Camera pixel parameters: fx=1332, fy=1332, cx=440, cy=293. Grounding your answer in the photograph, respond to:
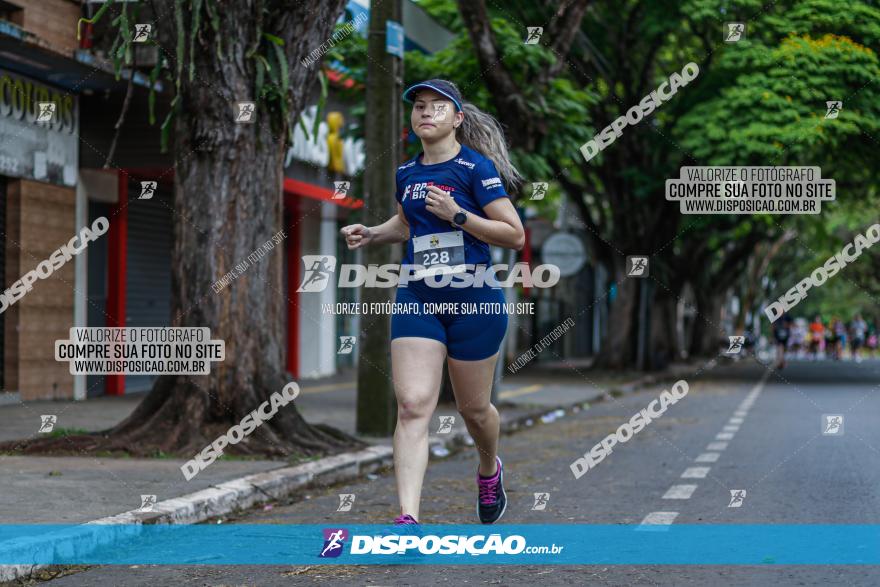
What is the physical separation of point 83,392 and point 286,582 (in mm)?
12383

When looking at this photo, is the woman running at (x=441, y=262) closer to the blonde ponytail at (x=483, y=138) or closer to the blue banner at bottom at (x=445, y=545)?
the blonde ponytail at (x=483, y=138)

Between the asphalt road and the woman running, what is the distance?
80 centimetres

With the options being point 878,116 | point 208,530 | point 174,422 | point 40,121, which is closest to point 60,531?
point 208,530

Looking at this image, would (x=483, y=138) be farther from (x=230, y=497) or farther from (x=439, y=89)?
(x=230, y=497)

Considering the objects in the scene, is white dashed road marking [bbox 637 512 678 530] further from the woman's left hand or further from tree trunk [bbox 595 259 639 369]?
tree trunk [bbox 595 259 639 369]

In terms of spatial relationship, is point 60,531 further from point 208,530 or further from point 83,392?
point 83,392

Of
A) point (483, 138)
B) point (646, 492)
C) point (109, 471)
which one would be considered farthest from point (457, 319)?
point (109, 471)

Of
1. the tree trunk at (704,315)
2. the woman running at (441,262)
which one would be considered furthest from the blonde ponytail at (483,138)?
the tree trunk at (704,315)

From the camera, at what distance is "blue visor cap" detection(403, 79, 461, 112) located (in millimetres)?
6129

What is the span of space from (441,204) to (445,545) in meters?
1.68

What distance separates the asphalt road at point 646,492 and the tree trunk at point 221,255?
1.25 metres

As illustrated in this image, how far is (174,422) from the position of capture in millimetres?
10094

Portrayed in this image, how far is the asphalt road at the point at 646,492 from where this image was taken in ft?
18.7

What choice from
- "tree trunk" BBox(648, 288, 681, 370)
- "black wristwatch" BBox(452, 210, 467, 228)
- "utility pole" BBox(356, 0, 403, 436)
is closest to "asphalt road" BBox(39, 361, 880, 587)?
"utility pole" BBox(356, 0, 403, 436)
